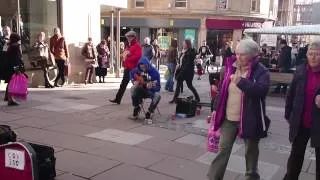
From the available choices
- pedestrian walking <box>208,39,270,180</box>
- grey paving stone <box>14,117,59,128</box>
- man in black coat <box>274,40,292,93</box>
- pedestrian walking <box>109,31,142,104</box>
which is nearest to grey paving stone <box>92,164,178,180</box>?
pedestrian walking <box>208,39,270,180</box>

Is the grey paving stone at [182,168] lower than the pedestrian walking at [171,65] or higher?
lower

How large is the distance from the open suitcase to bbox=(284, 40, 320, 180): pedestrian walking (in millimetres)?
2440

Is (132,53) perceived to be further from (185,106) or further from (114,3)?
(114,3)

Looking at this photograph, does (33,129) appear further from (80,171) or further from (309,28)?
(309,28)

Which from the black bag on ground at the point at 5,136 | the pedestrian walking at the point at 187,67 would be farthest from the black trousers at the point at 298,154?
the pedestrian walking at the point at 187,67

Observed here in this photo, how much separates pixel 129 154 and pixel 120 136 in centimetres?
103

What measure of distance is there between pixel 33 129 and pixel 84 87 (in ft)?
20.2

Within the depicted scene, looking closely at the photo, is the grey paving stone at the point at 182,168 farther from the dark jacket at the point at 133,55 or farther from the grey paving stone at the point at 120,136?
the dark jacket at the point at 133,55

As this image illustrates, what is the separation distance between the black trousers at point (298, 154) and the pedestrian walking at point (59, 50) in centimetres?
935

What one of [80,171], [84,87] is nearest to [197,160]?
[80,171]

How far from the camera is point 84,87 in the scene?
13.2 m

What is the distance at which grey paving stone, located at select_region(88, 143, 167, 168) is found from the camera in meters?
5.60

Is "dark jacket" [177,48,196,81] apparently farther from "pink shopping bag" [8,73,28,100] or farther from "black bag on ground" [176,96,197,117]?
"pink shopping bag" [8,73,28,100]

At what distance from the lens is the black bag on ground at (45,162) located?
14.3 feet
